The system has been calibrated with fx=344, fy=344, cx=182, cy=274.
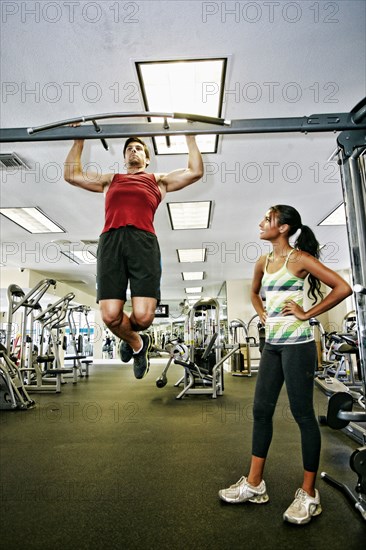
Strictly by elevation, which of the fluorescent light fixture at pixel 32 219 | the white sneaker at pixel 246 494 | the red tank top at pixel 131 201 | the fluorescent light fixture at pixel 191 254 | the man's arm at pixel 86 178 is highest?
the fluorescent light fixture at pixel 32 219

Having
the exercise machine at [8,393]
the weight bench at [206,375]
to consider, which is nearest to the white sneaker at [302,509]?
the weight bench at [206,375]

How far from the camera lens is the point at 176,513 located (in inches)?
63.1

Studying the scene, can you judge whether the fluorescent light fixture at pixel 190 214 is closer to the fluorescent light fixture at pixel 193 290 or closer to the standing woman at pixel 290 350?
the standing woman at pixel 290 350

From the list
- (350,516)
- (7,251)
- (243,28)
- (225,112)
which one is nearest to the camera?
(350,516)

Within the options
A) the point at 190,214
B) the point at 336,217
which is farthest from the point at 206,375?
the point at 336,217

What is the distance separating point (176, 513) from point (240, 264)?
6607 millimetres

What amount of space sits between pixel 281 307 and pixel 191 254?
5.61 m

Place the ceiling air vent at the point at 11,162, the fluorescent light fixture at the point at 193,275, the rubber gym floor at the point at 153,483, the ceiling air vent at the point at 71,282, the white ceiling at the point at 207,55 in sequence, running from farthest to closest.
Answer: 1. the ceiling air vent at the point at 71,282
2. the fluorescent light fixture at the point at 193,275
3. the ceiling air vent at the point at 11,162
4. the white ceiling at the point at 207,55
5. the rubber gym floor at the point at 153,483

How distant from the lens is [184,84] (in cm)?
247

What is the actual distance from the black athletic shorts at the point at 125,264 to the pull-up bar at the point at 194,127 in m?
0.47

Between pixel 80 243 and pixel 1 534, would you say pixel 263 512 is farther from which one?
pixel 80 243

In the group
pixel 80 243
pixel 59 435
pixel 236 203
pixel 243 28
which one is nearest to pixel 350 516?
pixel 59 435

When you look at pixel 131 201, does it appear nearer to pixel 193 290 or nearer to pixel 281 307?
pixel 281 307

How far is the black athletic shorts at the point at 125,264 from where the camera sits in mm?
1050
